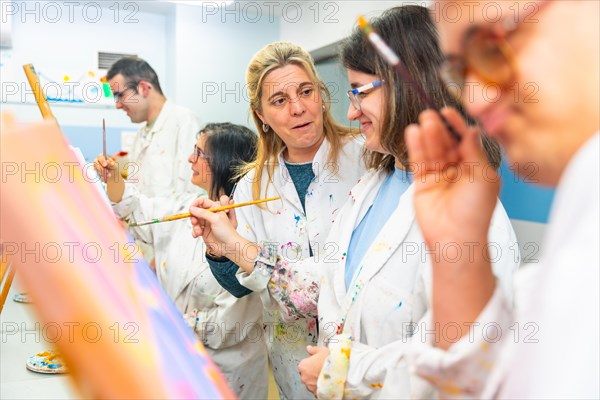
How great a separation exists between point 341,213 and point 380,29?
467 millimetres

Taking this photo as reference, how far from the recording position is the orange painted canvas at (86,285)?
42 cm

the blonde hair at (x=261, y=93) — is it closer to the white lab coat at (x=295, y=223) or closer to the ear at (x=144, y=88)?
the white lab coat at (x=295, y=223)

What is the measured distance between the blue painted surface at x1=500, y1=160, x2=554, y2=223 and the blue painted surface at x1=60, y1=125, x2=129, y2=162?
3566 mm

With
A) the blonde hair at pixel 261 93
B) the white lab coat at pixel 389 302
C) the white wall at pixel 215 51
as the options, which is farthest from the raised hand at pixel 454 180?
the white wall at pixel 215 51

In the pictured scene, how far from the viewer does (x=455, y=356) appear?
561 millimetres

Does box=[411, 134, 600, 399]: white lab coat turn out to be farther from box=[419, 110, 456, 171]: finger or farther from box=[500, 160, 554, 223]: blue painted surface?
box=[500, 160, 554, 223]: blue painted surface

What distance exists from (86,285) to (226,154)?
1801 millimetres

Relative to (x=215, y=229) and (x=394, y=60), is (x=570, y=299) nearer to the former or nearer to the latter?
(x=394, y=60)

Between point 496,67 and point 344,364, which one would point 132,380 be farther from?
point 344,364

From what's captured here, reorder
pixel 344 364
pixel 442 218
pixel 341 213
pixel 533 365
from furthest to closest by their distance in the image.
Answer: pixel 341 213 → pixel 344 364 → pixel 442 218 → pixel 533 365

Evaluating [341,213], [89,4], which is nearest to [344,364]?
[341,213]

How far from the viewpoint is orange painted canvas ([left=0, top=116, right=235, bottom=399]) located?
0.42 metres

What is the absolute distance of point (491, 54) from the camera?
1.31 feet

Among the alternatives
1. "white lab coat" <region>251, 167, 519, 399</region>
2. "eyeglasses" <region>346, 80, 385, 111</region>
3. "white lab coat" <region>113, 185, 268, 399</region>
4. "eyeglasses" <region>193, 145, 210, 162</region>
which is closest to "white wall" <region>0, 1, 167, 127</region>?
"eyeglasses" <region>193, 145, 210, 162</region>
